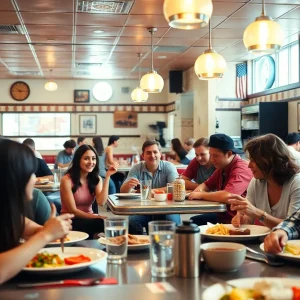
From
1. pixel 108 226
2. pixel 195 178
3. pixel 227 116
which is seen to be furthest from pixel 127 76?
pixel 108 226

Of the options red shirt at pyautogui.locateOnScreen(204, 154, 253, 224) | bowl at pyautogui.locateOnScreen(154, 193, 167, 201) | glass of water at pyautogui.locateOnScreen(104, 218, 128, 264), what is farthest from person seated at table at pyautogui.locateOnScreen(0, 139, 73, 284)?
red shirt at pyautogui.locateOnScreen(204, 154, 253, 224)

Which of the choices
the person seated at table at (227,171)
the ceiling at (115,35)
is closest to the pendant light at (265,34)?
the person seated at table at (227,171)

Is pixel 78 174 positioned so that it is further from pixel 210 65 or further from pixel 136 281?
pixel 136 281

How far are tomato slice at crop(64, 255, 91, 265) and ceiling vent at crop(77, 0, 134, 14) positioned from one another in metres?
4.73

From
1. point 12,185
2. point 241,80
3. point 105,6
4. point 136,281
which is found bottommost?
point 136,281

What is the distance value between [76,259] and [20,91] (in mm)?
13516

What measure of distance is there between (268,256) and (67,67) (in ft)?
35.2

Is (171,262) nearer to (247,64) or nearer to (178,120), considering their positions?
(247,64)

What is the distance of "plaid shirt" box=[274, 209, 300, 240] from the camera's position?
2.53 m

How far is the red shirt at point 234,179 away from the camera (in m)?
4.43

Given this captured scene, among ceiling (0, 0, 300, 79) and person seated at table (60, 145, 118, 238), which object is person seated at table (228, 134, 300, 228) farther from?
Answer: ceiling (0, 0, 300, 79)

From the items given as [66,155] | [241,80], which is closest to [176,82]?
[241,80]

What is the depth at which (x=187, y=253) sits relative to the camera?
6.43 feet

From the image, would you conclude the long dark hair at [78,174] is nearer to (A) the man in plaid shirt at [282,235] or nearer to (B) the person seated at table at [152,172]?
(B) the person seated at table at [152,172]
